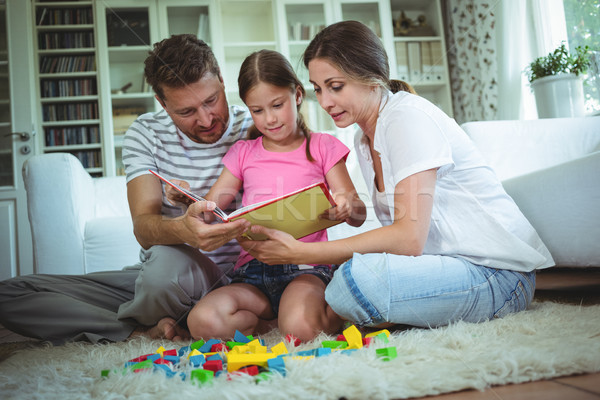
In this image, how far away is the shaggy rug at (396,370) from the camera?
695 millimetres

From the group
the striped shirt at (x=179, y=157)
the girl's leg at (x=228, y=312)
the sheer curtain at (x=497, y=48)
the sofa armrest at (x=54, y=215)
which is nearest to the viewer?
the girl's leg at (x=228, y=312)

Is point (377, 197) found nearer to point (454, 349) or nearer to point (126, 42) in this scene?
point (454, 349)

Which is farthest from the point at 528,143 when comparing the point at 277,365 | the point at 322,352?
the point at 277,365

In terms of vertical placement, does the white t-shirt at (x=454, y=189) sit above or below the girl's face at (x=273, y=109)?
below

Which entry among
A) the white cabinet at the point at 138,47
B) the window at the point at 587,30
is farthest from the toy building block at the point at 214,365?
the white cabinet at the point at 138,47

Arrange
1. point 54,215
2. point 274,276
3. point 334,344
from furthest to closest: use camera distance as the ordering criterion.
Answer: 1. point 54,215
2. point 274,276
3. point 334,344

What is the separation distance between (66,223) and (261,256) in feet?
4.24

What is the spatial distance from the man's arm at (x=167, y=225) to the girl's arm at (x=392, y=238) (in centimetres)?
9

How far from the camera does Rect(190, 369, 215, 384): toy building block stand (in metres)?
0.79

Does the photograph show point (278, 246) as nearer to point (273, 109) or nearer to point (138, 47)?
point (273, 109)

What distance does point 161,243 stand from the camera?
1.35m

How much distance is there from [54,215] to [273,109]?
4.10 feet

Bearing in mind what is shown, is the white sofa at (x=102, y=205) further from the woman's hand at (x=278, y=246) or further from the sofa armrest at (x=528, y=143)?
the woman's hand at (x=278, y=246)

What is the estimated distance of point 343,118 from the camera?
4.06 ft
